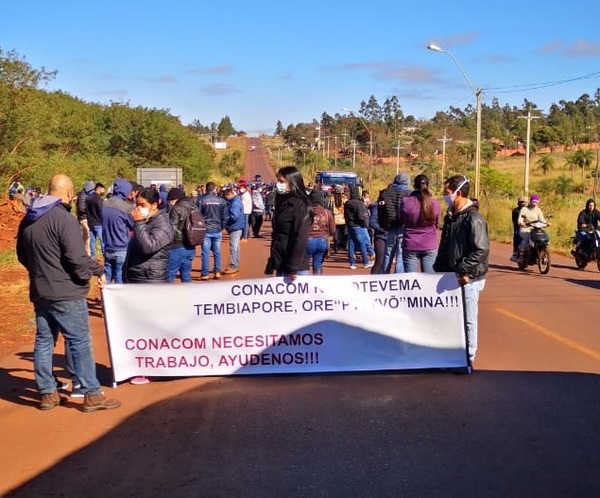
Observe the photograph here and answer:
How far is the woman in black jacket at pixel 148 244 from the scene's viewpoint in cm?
708

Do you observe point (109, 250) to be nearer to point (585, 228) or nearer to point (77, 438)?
point (77, 438)

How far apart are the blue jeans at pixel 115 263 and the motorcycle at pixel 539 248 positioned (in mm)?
8926

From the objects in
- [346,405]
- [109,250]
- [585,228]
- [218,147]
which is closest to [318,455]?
[346,405]

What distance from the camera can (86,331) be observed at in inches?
239

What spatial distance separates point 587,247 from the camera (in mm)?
16359

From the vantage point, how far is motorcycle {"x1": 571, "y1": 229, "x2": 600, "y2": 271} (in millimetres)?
16125

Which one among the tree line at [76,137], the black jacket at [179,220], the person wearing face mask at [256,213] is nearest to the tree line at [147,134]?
the tree line at [76,137]

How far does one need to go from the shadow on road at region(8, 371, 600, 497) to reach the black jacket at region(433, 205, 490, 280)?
103 centimetres

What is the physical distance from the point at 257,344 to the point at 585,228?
37.5ft

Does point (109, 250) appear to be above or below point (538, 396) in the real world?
above

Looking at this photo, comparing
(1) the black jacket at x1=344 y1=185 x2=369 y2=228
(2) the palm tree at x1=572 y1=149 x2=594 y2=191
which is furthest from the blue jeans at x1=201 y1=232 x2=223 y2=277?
(2) the palm tree at x1=572 y1=149 x2=594 y2=191

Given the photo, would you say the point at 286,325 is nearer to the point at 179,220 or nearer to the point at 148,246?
the point at 148,246

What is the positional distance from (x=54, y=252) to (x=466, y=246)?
3663mm

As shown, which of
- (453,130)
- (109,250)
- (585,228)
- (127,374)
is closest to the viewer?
(127,374)
